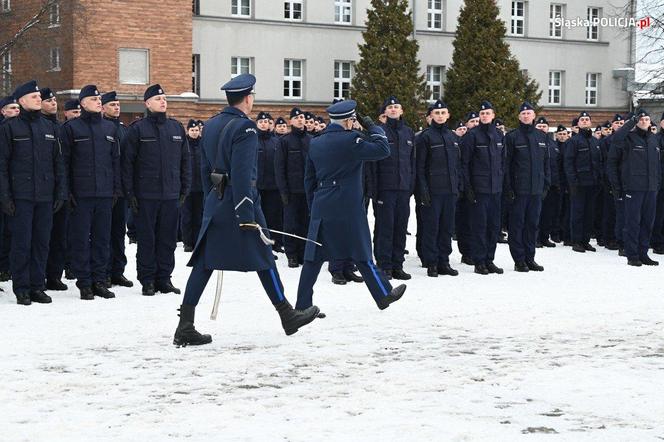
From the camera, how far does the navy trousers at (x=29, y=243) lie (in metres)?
12.1

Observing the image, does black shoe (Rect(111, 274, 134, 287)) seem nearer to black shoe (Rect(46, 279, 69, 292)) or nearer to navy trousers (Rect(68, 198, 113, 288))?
black shoe (Rect(46, 279, 69, 292))

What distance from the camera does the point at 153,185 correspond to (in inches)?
502

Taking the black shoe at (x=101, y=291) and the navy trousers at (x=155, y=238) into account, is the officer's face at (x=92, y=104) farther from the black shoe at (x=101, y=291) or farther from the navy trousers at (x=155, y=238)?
the black shoe at (x=101, y=291)

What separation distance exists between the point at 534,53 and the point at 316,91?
36.1ft

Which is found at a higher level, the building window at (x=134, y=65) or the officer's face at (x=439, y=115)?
the building window at (x=134, y=65)

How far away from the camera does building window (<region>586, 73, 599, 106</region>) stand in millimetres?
53969

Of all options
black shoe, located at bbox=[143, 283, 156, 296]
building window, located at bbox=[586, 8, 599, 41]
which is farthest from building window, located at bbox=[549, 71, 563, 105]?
black shoe, located at bbox=[143, 283, 156, 296]

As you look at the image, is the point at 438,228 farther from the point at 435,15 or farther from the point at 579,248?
the point at 435,15

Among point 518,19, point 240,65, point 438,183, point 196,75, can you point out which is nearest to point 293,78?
point 240,65

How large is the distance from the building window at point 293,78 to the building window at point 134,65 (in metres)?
6.30

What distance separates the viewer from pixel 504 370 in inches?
328

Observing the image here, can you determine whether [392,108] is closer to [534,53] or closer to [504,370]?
[504,370]

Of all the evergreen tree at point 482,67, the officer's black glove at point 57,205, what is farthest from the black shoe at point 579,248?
the evergreen tree at point 482,67

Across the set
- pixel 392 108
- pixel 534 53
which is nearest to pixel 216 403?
pixel 392 108
